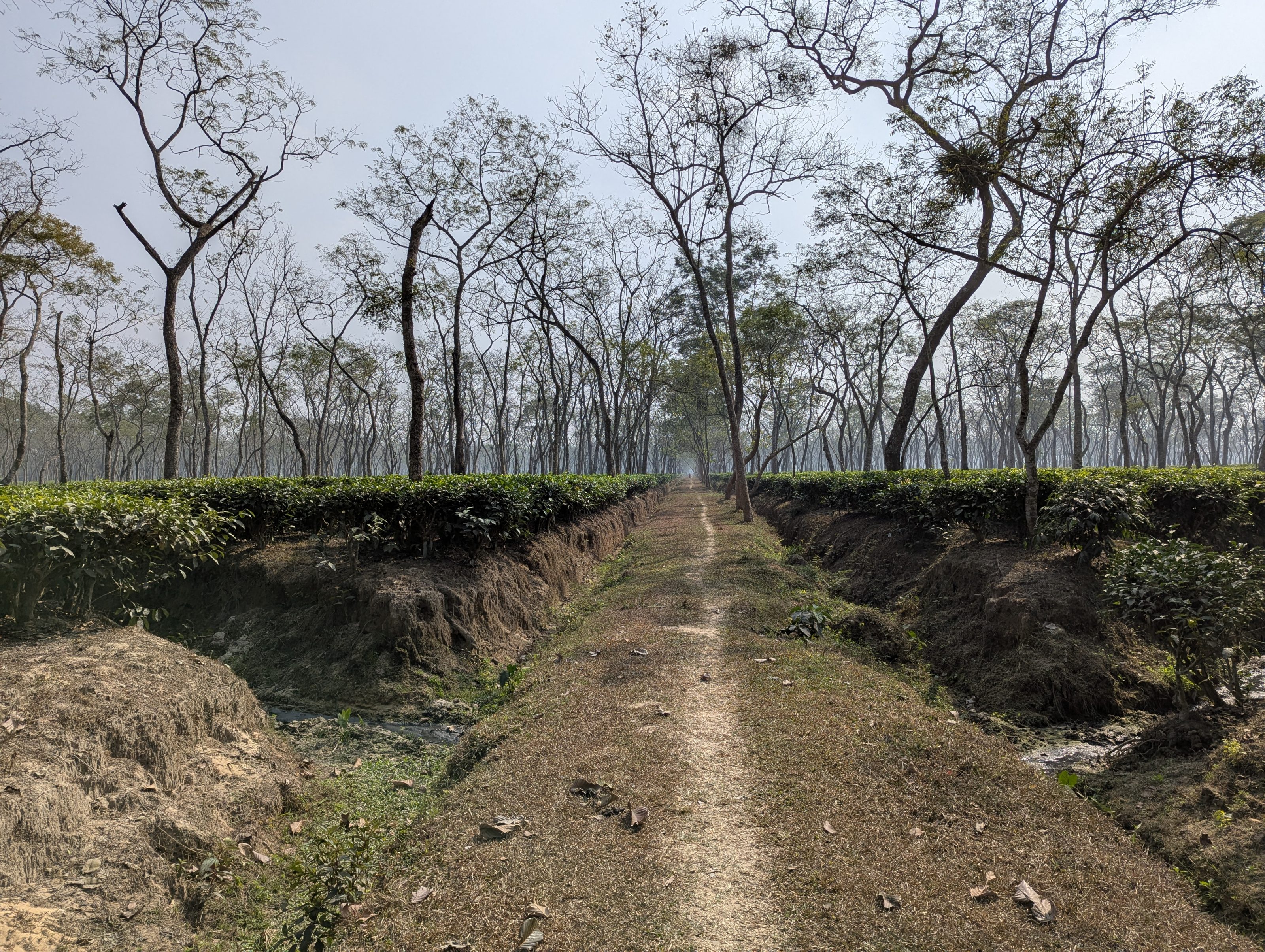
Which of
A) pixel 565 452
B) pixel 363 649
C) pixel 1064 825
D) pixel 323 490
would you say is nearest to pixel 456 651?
pixel 363 649

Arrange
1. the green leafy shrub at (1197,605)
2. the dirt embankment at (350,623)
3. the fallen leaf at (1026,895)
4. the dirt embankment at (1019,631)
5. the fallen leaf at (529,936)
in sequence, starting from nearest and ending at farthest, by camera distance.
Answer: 1. the fallen leaf at (529,936)
2. the fallen leaf at (1026,895)
3. the green leafy shrub at (1197,605)
4. the dirt embankment at (1019,631)
5. the dirt embankment at (350,623)

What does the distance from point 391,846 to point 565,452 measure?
1806 inches

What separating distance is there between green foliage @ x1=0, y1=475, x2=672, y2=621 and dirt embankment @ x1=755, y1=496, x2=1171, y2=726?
6534 mm

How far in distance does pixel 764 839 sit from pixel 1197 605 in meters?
4.60

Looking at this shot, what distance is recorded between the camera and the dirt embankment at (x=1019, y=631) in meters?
6.20

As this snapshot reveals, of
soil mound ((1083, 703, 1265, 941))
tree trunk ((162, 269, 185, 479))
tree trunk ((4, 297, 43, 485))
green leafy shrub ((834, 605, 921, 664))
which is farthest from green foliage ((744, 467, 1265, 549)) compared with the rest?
tree trunk ((4, 297, 43, 485))

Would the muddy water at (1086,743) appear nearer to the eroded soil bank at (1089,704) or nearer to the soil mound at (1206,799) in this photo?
the eroded soil bank at (1089,704)

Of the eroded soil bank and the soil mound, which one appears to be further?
the eroded soil bank

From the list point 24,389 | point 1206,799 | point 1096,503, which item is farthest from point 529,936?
point 24,389

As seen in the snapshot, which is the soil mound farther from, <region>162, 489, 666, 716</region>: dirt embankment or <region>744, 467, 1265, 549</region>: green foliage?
<region>162, 489, 666, 716</region>: dirt embankment

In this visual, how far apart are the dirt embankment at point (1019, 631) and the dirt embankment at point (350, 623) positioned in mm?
5836

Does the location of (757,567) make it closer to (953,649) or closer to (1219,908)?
(953,649)

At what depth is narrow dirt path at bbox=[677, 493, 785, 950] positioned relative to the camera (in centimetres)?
292

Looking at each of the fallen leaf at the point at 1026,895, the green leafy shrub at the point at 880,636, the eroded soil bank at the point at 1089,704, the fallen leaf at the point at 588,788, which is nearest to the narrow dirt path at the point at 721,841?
the fallen leaf at the point at 588,788
